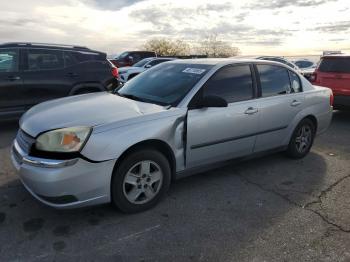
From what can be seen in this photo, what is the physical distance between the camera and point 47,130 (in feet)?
11.2

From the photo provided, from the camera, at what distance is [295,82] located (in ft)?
17.9

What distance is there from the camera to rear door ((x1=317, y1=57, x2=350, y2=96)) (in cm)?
859

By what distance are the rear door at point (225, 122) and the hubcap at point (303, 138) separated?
1.18m

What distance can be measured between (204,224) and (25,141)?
1.95 m

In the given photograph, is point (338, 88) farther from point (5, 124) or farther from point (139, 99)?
point (5, 124)

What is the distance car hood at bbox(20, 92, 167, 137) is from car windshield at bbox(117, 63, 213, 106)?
0.22 meters

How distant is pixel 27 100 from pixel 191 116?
447 cm

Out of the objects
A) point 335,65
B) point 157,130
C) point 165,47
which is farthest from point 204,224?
point 165,47

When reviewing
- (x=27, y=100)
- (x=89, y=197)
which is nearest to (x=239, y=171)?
(x=89, y=197)

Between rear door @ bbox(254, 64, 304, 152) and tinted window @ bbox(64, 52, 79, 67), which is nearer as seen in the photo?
rear door @ bbox(254, 64, 304, 152)

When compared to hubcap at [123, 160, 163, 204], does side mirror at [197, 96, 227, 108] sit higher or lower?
higher

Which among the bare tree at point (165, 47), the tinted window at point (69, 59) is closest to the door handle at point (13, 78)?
the tinted window at point (69, 59)

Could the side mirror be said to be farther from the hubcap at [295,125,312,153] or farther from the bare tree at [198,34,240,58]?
the bare tree at [198,34,240,58]

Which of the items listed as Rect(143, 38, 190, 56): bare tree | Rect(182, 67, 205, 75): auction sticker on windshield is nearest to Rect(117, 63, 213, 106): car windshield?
Rect(182, 67, 205, 75): auction sticker on windshield
